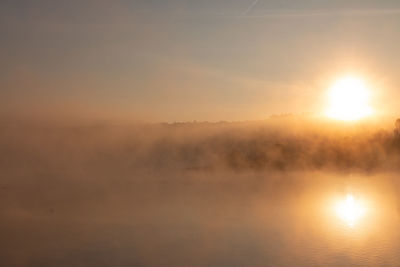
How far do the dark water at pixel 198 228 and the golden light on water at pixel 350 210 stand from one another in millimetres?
288

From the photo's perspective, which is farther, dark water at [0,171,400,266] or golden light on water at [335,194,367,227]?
golden light on water at [335,194,367,227]

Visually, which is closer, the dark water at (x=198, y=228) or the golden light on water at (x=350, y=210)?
the dark water at (x=198, y=228)

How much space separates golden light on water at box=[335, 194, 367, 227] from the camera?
46.0 ft

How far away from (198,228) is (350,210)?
21.2 feet

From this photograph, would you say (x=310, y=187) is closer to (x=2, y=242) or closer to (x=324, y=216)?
(x=324, y=216)

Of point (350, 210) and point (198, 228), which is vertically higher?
point (350, 210)

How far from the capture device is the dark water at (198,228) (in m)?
9.53

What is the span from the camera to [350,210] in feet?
51.5

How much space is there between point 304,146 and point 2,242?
3018 centimetres

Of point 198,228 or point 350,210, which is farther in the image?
point 350,210

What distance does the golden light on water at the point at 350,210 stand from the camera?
14033 millimetres

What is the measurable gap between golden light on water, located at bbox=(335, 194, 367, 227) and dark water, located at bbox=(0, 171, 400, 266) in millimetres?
288

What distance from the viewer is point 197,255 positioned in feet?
31.7

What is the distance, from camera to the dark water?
31.3 feet
